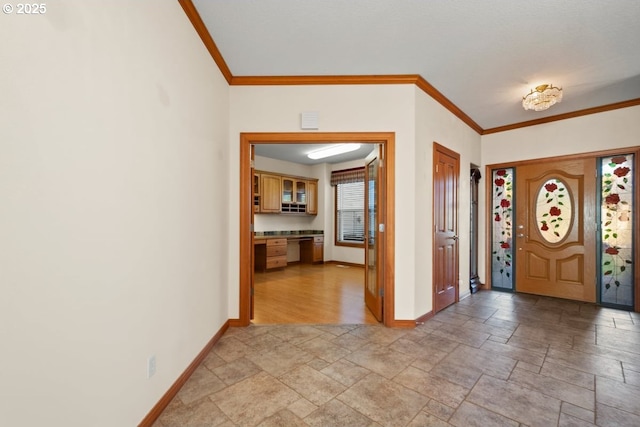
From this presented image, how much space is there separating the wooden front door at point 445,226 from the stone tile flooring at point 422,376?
0.53 meters

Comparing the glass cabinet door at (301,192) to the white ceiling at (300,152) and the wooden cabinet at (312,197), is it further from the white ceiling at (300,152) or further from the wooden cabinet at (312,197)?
the white ceiling at (300,152)

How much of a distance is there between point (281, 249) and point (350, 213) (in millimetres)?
2036

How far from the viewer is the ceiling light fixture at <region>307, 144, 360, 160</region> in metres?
5.42

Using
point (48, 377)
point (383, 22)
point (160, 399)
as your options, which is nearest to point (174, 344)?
point (160, 399)

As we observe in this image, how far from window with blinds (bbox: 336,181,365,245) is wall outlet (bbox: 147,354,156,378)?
5470 millimetres

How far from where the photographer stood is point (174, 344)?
73.5 inches

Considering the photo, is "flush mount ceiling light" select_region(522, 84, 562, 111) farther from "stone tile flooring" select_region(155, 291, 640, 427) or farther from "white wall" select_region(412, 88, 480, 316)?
"stone tile flooring" select_region(155, 291, 640, 427)

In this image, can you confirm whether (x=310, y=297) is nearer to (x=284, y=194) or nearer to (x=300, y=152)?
(x=284, y=194)

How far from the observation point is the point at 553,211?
415 centimetres

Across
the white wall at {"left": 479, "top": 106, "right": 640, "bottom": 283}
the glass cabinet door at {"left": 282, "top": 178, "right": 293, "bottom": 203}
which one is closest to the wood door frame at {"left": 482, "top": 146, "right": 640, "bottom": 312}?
the white wall at {"left": 479, "top": 106, "right": 640, "bottom": 283}

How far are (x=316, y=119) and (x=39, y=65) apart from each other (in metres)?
2.26

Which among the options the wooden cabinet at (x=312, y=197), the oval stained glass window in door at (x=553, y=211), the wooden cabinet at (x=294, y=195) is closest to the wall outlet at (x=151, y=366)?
the wooden cabinet at (x=294, y=195)

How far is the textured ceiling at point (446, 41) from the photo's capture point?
6.67 feet

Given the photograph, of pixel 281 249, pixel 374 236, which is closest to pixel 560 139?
pixel 374 236
